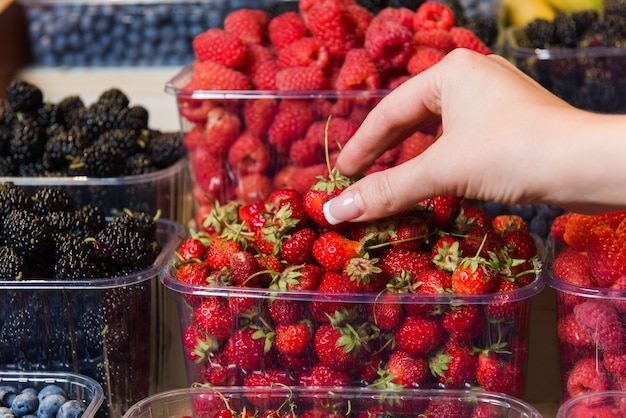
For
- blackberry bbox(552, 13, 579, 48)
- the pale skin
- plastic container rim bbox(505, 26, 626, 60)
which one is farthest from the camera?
blackberry bbox(552, 13, 579, 48)

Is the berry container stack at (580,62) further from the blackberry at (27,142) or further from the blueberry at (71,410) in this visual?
the blueberry at (71,410)

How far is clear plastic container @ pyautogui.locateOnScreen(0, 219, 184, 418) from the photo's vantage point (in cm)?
110

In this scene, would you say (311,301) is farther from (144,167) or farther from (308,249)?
(144,167)

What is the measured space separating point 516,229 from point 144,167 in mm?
701

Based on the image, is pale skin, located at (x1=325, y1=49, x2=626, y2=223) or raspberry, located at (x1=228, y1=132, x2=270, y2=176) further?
raspberry, located at (x1=228, y1=132, x2=270, y2=176)

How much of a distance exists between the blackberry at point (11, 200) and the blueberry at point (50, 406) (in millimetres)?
319

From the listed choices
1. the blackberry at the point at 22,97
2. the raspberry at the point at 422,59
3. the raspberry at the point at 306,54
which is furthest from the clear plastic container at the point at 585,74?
the blackberry at the point at 22,97

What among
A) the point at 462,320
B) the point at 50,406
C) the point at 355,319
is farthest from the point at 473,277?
the point at 50,406

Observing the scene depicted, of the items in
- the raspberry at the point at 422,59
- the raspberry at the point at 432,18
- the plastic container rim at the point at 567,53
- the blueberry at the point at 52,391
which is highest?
the raspberry at the point at 432,18

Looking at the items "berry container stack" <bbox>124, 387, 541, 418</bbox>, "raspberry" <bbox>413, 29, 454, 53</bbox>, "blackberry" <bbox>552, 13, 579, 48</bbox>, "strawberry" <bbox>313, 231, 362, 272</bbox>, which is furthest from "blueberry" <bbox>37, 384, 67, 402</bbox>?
"blackberry" <bbox>552, 13, 579, 48</bbox>

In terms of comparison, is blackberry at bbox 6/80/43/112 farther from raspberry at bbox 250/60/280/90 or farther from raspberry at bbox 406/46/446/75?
raspberry at bbox 406/46/446/75

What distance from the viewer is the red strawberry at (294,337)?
0.99 meters

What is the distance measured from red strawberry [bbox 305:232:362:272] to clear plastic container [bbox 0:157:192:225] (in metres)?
0.54

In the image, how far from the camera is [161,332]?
1238 mm
